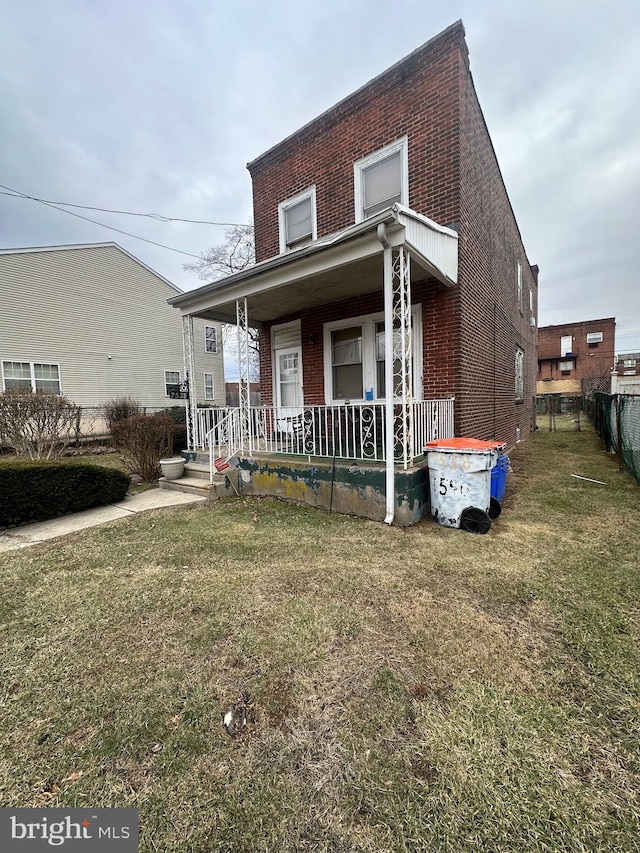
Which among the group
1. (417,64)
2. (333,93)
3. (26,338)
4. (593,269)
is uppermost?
(593,269)

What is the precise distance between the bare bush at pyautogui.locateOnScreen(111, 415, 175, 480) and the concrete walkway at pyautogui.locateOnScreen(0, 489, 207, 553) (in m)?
1.07

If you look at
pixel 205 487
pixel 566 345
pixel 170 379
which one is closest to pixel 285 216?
pixel 205 487

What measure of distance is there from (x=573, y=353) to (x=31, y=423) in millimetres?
38656

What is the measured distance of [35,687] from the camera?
2.15 meters

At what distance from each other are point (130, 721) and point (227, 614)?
3.29 feet

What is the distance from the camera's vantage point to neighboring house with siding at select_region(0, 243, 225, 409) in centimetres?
1467

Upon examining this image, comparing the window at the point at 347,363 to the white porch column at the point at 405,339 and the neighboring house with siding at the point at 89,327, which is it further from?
the neighboring house with siding at the point at 89,327

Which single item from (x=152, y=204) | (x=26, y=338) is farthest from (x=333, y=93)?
(x=26, y=338)

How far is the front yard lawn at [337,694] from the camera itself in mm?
1414

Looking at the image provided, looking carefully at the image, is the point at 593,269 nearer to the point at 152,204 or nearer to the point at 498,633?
the point at 152,204

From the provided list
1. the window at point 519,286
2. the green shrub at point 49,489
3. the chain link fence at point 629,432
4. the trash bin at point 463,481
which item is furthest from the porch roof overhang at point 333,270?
the window at point 519,286

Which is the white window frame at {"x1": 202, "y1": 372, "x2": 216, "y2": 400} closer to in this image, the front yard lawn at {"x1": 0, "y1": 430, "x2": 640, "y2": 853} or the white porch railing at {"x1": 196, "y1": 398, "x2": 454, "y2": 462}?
the white porch railing at {"x1": 196, "y1": 398, "x2": 454, "y2": 462}

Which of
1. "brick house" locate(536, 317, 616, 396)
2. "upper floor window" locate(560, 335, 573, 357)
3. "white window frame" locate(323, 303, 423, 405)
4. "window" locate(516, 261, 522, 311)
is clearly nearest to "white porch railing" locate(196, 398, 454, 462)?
"white window frame" locate(323, 303, 423, 405)

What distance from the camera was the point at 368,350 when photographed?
23.2ft
